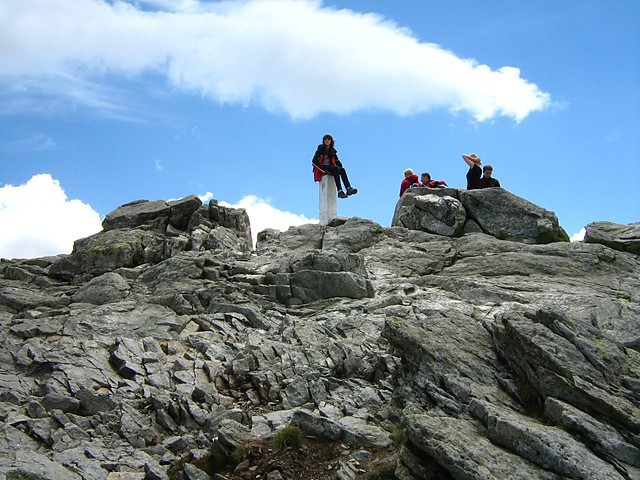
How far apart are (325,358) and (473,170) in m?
20.8

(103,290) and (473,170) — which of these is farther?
(473,170)

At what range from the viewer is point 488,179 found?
37.5 meters

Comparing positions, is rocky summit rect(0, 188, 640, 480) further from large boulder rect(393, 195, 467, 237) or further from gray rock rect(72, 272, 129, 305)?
large boulder rect(393, 195, 467, 237)

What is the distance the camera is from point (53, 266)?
3152 cm

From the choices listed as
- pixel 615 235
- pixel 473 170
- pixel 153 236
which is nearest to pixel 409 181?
pixel 473 170

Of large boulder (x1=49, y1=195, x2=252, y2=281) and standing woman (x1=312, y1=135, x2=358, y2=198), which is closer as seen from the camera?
large boulder (x1=49, y1=195, x2=252, y2=281)

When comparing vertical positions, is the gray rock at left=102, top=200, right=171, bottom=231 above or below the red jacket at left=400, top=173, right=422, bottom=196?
below

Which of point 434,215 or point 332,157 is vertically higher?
point 332,157

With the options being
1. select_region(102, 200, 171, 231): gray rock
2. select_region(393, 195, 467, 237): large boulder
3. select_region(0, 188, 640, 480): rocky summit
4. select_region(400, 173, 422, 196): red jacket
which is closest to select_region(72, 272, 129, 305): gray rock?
select_region(0, 188, 640, 480): rocky summit

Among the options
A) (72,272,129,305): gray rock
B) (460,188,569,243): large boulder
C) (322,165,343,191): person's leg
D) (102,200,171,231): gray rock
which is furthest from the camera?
Answer: (102,200,171,231): gray rock

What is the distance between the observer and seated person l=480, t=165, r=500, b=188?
37.4 meters

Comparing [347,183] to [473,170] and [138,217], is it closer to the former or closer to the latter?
[473,170]

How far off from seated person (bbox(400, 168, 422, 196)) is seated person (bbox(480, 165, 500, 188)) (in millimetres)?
3789

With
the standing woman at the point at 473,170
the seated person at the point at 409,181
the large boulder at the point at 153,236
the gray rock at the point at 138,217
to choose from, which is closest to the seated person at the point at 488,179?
the standing woman at the point at 473,170
